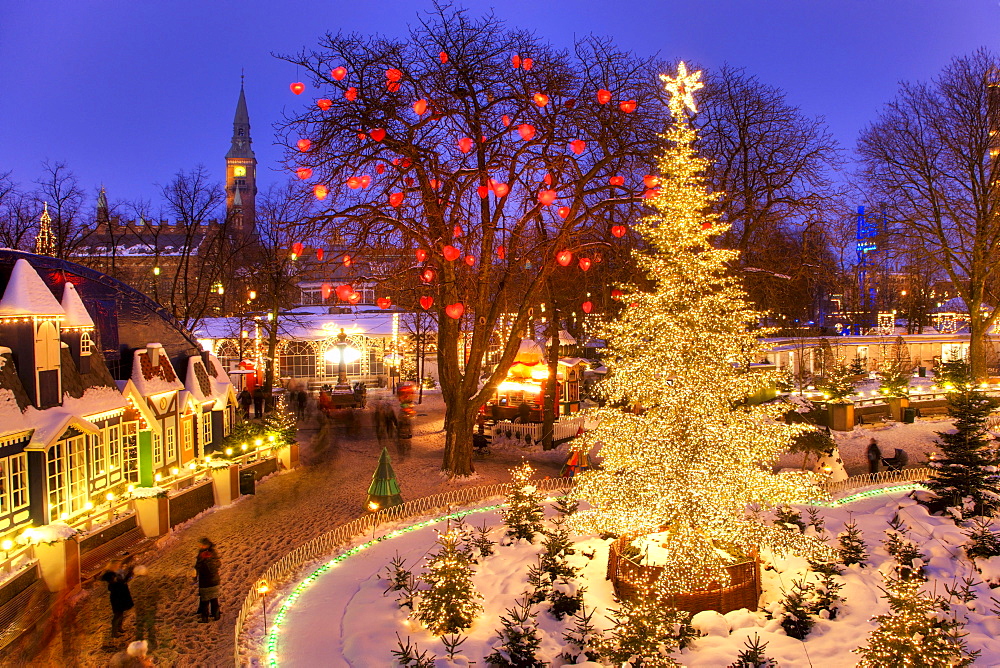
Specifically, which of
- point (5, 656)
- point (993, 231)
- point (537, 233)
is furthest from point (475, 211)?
point (993, 231)

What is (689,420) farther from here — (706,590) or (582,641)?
(582,641)

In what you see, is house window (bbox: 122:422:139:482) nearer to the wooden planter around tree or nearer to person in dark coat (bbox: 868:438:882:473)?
the wooden planter around tree

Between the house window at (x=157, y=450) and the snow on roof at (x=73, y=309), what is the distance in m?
3.50

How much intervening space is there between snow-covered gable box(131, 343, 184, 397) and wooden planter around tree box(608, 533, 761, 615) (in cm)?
1231

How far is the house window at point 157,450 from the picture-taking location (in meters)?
15.5

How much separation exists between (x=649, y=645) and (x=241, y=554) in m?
8.23

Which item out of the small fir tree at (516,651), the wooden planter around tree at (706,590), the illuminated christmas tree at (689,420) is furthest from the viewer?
the wooden planter around tree at (706,590)

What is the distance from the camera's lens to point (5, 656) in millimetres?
8047

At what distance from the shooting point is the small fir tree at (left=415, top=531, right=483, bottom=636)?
8.20 metres

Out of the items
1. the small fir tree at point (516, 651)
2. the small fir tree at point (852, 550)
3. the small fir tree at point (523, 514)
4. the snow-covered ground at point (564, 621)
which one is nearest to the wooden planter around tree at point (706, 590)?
the snow-covered ground at point (564, 621)

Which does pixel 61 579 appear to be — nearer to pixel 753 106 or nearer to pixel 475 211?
pixel 475 211

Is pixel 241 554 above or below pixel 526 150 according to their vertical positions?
below

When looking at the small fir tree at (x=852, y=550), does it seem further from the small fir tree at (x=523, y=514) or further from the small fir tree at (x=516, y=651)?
the small fir tree at (x=516, y=651)

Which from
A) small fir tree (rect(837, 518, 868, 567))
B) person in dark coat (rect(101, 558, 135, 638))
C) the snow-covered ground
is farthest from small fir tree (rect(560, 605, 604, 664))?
person in dark coat (rect(101, 558, 135, 638))
